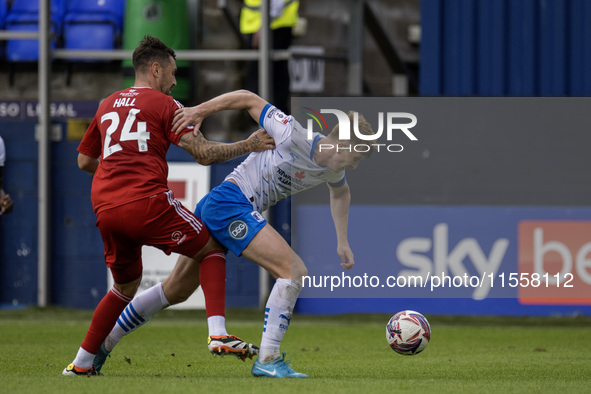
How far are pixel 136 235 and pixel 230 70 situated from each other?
759 centimetres

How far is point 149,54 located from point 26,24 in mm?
7441

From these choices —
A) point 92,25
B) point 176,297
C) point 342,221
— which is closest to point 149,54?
point 176,297

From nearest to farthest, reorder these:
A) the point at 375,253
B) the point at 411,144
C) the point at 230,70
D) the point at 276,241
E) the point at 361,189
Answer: the point at 276,241 → the point at 411,144 → the point at 375,253 → the point at 361,189 → the point at 230,70

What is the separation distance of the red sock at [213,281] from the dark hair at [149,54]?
116 centimetres

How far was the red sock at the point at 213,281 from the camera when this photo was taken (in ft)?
19.6

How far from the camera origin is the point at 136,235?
5.89m

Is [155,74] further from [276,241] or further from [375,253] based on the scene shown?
[375,253]

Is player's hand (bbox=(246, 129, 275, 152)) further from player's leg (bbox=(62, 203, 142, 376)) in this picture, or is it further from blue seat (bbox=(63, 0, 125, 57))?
blue seat (bbox=(63, 0, 125, 57))

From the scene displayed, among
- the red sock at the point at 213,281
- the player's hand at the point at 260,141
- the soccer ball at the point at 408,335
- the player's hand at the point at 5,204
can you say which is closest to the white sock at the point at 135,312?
the red sock at the point at 213,281

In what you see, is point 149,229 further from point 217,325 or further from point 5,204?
point 5,204

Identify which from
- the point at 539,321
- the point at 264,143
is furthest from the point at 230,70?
the point at 264,143

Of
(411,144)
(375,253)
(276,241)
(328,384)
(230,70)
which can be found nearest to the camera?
(328,384)

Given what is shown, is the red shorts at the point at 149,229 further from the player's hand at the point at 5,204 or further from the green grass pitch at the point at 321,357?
the player's hand at the point at 5,204

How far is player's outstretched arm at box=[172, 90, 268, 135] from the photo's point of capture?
19.6 feet
